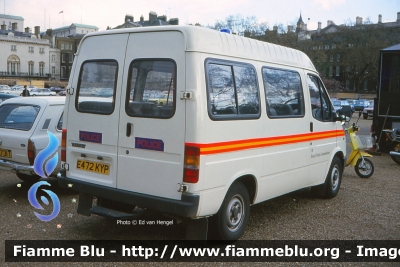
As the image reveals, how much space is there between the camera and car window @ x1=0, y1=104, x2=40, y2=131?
7.75 meters

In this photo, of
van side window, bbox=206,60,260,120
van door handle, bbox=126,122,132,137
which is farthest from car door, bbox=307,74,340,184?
van door handle, bbox=126,122,132,137

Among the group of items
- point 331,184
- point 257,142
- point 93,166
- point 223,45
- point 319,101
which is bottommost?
point 331,184

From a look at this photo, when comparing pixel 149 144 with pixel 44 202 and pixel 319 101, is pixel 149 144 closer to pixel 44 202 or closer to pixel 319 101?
pixel 44 202

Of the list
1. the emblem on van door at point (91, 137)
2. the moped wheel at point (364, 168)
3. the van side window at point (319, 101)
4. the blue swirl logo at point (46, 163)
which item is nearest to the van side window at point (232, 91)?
the emblem on van door at point (91, 137)

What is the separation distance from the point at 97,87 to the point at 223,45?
1.62m

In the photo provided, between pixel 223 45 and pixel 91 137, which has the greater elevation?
pixel 223 45

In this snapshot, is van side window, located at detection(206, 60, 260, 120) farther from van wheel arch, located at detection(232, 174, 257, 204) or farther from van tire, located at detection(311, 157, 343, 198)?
van tire, located at detection(311, 157, 343, 198)

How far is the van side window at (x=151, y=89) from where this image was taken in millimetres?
5043

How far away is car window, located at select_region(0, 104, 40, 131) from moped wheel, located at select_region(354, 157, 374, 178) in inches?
273

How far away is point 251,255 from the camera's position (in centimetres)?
530

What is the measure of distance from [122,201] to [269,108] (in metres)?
2.25

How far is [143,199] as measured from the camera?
5129 mm

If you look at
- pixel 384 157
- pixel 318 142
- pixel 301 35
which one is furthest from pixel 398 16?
pixel 318 142

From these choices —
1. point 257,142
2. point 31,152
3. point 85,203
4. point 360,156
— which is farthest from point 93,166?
point 360,156
